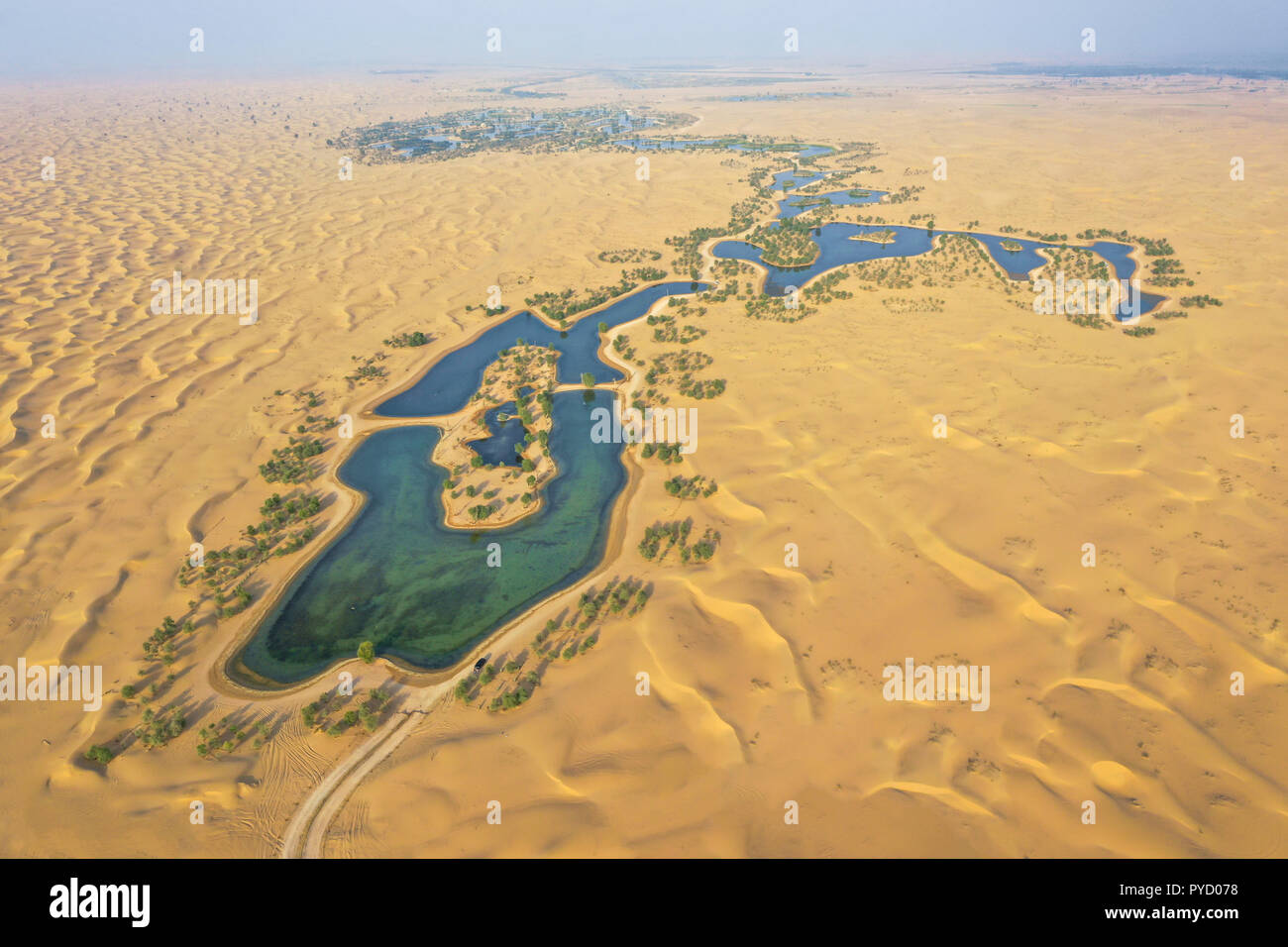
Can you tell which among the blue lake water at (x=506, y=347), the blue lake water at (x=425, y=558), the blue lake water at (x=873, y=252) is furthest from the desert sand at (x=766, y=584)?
the blue lake water at (x=873, y=252)

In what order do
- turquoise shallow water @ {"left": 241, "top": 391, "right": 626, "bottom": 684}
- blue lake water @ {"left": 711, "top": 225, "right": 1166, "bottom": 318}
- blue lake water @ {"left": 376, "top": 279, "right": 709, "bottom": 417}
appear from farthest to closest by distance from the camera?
blue lake water @ {"left": 711, "top": 225, "right": 1166, "bottom": 318}, blue lake water @ {"left": 376, "top": 279, "right": 709, "bottom": 417}, turquoise shallow water @ {"left": 241, "top": 391, "right": 626, "bottom": 684}

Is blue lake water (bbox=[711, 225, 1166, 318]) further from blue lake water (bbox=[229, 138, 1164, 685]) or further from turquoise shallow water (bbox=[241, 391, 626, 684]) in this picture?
turquoise shallow water (bbox=[241, 391, 626, 684])

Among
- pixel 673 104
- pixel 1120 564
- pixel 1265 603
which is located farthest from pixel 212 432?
pixel 673 104

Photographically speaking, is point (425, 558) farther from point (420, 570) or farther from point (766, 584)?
point (766, 584)

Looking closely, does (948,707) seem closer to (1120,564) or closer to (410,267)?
(1120,564)

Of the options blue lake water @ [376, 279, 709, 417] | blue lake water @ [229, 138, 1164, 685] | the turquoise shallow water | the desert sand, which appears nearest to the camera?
the desert sand

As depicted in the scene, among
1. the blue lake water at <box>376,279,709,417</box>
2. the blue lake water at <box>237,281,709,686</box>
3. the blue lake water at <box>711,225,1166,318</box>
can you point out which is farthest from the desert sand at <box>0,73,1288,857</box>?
the blue lake water at <box>711,225,1166,318</box>

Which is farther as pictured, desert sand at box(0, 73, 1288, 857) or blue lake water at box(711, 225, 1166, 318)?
blue lake water at box(711, 225, 1166, 318)

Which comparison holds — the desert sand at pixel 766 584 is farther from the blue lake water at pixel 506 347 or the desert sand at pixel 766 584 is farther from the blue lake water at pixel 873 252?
the blue lake water at pixel 873 252

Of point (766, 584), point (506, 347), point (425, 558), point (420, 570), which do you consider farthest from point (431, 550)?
point (506, 347)

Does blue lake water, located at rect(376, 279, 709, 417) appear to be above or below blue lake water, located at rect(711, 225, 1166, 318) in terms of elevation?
below
